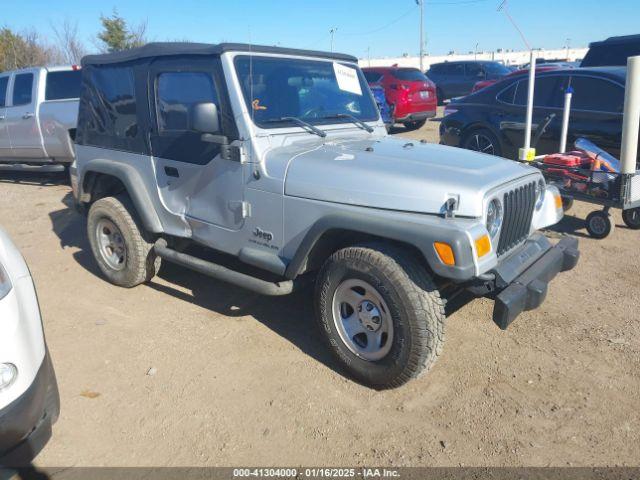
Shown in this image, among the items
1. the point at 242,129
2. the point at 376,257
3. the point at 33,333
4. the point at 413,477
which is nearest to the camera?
the point at 33,333

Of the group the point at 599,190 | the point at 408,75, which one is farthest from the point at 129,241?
the point at 408,75

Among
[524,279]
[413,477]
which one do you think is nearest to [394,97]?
[524,279]

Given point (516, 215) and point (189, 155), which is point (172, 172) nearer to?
point (189, 155)

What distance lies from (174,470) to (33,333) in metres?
0.97

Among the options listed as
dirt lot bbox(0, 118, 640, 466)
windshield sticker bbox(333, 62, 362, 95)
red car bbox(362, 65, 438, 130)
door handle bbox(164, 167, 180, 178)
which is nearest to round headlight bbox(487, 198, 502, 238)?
dirt lot bbox(0, 118, 640, 466)

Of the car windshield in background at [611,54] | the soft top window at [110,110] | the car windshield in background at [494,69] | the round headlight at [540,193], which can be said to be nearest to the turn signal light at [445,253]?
the round headlight at [540,193]

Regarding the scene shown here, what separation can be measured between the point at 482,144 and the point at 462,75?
14.6m

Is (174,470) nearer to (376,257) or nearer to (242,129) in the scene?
(376,257)

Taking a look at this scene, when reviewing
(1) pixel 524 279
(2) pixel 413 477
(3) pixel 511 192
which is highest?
(3) pixel 511 192

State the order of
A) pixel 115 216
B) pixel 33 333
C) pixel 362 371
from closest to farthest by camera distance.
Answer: pixel 33 333 → pixel 362 371 → pixel 115 216

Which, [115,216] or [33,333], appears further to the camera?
[115,216]

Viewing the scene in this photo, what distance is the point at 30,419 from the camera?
2.26 m

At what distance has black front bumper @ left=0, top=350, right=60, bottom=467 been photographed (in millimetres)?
2170

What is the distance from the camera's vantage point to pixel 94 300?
451 cm
